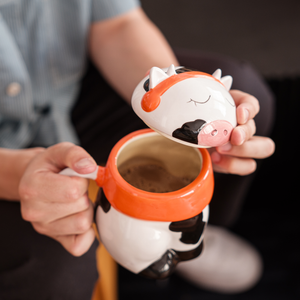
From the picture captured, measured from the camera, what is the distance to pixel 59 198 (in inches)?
16.0

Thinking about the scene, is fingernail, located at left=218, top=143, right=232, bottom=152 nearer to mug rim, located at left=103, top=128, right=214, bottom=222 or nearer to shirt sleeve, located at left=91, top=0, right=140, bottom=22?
mug rim, located at left=103, top=128, right=214, bottom=222

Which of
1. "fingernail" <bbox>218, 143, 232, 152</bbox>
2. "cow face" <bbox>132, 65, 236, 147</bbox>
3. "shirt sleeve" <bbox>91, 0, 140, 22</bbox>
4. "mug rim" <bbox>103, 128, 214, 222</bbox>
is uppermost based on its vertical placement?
"cow face" <bbox>132, 65, 236, 147</bbox>

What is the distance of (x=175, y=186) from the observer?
44cm

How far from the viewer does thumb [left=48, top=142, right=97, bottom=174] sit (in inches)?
14.5

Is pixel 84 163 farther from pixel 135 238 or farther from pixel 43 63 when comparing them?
pixel 43 63

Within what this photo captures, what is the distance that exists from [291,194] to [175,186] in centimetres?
89

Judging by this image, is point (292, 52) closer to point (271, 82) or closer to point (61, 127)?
point (271, 82)

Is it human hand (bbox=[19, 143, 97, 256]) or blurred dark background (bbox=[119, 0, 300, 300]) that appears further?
blurred dark background (bbox=[119, 0, 300, 300])

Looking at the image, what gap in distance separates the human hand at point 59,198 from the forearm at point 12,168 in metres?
0.07

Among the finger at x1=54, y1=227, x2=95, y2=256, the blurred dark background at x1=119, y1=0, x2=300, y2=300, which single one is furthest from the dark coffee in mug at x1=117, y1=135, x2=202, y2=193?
the blurred dark background at x1=119, y1=0, x2=300, y2=300

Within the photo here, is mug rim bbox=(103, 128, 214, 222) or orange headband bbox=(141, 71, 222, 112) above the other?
orange headband bbox=(141, 71, 222, 112)

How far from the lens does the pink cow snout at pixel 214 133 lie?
323 millimetres

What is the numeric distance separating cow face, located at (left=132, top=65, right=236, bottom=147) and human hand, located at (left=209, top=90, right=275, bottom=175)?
0.11ft

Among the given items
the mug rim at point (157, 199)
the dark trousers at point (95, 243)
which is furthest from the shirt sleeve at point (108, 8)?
the mug rim at point (157, 199)
